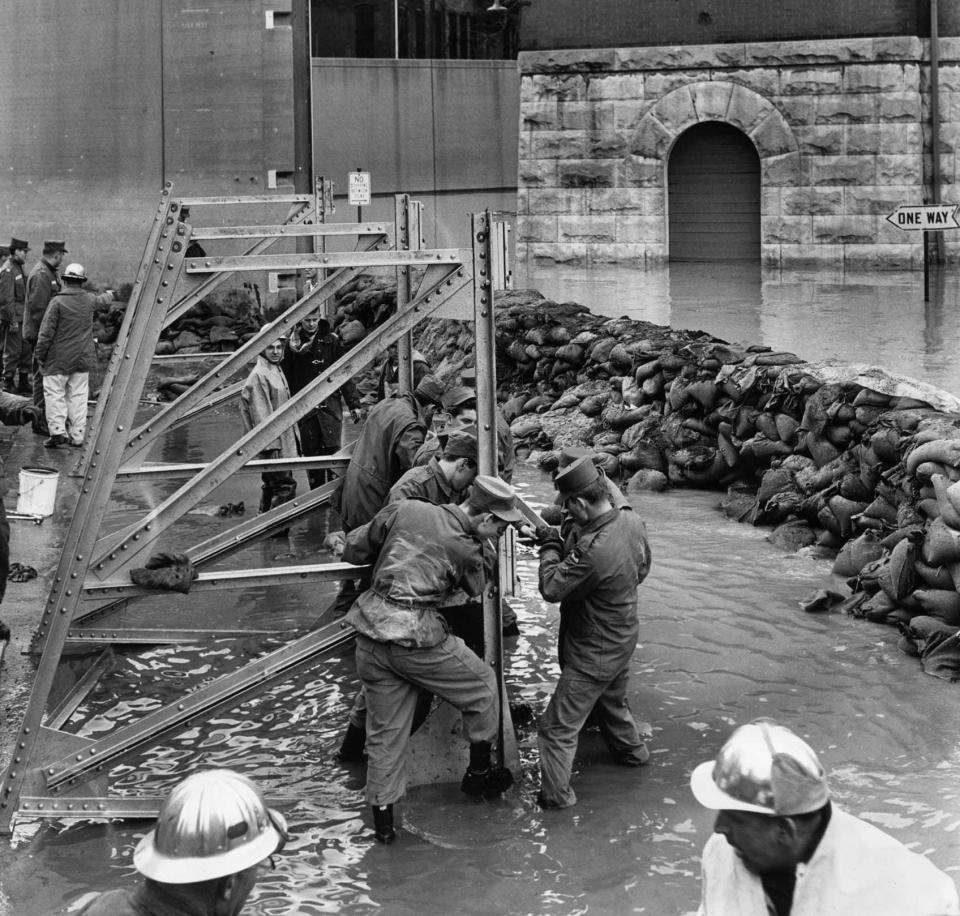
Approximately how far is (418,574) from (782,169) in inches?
671

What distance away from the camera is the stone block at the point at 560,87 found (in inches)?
891

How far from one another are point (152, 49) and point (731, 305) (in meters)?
10.5

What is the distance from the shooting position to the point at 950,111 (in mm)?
21375

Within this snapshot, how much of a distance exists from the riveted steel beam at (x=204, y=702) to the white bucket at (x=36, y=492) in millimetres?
4428

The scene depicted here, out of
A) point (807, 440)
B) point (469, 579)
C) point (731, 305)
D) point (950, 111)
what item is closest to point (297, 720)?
point (469, 579)

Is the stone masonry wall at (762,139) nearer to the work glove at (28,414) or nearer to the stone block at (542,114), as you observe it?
the stone block at (542,114)

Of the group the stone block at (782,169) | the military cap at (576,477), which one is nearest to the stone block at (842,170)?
the stone block at (782,169)

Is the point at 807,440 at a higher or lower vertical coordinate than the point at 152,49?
lower

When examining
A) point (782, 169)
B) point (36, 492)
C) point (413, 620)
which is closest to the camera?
point (413, 620)

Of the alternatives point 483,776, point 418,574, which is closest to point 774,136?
point 483,776

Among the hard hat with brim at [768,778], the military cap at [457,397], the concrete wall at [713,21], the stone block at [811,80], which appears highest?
the concrete wall at [713,21]

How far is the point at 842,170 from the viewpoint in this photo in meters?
A: 21.5

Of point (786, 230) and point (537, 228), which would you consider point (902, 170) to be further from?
point (537, 228)

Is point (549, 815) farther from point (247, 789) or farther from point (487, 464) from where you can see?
point (247, 789)
